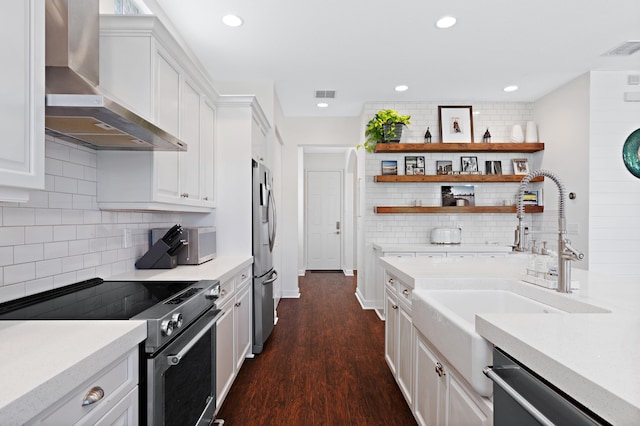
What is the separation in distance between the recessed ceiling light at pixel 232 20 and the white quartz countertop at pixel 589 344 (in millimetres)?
2772

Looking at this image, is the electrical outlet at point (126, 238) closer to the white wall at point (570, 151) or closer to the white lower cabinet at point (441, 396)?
the white lower cabinet at point (441, 396)

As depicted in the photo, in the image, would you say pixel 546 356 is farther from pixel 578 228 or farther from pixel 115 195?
pixel 578 228

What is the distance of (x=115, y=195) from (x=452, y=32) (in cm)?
289

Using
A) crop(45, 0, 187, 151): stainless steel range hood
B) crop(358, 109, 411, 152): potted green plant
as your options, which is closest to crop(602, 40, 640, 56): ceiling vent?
crop(358, 109, 411, 152): potted green plant

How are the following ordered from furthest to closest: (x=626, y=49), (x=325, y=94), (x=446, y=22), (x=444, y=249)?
1. (x=325, y=94)
2. (x=444, y=249)
3. (x=626, y=49)
4. (x=446, y=22)

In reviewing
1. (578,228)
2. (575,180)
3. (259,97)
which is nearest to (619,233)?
(578,228)

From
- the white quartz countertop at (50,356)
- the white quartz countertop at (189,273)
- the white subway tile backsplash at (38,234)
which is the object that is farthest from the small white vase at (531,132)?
the white subway tile backsplash at (38,234)

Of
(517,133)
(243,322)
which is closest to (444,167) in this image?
(517,133)

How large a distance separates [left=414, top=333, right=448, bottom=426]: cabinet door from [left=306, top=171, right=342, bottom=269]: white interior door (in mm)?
6105

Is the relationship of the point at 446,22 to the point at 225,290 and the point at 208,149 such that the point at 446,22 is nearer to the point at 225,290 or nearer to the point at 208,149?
the point at 208,149

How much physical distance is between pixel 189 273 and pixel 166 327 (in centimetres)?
88

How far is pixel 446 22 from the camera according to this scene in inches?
110

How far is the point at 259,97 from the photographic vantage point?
13.4 ft

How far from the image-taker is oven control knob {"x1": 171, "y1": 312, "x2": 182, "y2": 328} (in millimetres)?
1344
